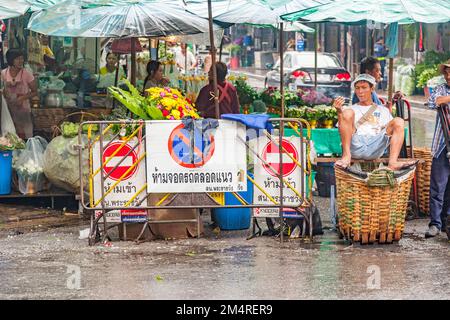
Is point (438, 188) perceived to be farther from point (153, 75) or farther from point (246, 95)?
point (246, 95)

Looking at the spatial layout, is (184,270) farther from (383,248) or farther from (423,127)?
(423,127)

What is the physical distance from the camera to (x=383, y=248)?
33.4 feet

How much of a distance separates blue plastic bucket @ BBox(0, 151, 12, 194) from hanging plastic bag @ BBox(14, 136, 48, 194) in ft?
0.40

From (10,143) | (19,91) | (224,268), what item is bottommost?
(224,268)

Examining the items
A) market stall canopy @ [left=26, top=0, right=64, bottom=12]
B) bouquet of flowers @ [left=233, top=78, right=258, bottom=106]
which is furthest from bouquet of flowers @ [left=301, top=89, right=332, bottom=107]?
market stall canopy @ [left=26, top=0, right=64, bottom=12]

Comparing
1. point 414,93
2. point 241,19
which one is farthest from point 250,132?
point 414,93

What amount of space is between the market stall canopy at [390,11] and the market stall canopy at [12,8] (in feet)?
11.9

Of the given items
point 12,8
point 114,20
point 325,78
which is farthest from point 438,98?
point 325,78

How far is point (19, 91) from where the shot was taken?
1535 centimetres

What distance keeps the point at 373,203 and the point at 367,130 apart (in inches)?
32.8

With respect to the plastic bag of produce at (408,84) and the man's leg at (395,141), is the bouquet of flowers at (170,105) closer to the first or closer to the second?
the man's leg at (395,141)

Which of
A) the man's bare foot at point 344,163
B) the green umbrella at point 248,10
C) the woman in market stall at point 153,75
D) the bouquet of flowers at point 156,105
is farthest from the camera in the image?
the green umbrella at point 248,10

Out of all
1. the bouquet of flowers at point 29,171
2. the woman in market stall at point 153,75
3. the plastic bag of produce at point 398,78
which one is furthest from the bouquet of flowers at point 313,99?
the plastic bag of produce at point 398,78

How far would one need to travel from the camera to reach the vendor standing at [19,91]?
49.9ft
